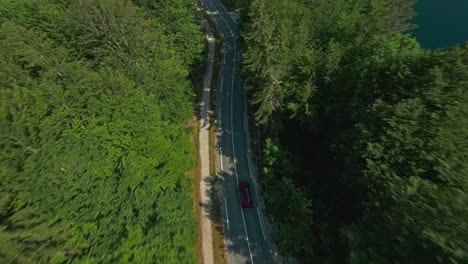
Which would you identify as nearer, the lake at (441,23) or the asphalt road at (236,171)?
the asphalt road at (236,171)

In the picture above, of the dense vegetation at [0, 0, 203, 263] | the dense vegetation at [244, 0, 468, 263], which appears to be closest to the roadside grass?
the dense vegetation at [0, 0, 203, 263]

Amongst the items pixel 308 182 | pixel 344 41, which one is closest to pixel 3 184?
pixel 308 182

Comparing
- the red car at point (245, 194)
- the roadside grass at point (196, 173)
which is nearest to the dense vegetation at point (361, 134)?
the red car at point (245, 194)

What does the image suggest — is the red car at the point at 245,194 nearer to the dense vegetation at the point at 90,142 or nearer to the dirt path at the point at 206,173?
the dirt path at the point at 206,173

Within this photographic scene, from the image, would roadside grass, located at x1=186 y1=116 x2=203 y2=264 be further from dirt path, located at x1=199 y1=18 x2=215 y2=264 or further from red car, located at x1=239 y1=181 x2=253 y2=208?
red car, located at x1=239 y1=181 x2=253 y2=208

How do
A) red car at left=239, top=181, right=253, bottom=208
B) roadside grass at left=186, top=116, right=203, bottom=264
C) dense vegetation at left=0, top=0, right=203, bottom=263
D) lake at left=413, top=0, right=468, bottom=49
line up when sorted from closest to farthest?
1. dense vegetation at left=0, top=0, right=203, bottom=263
2. roadside grass at left=186, top=116, right=203, bottom=264
3. red car at left=239, top=181, right=253, bottom=208
4. lake at left=413, top=0, right=468, bottom=49

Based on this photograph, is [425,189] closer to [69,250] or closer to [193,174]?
[69,250]

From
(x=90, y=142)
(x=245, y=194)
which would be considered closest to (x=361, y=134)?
(x=245, y=194)
